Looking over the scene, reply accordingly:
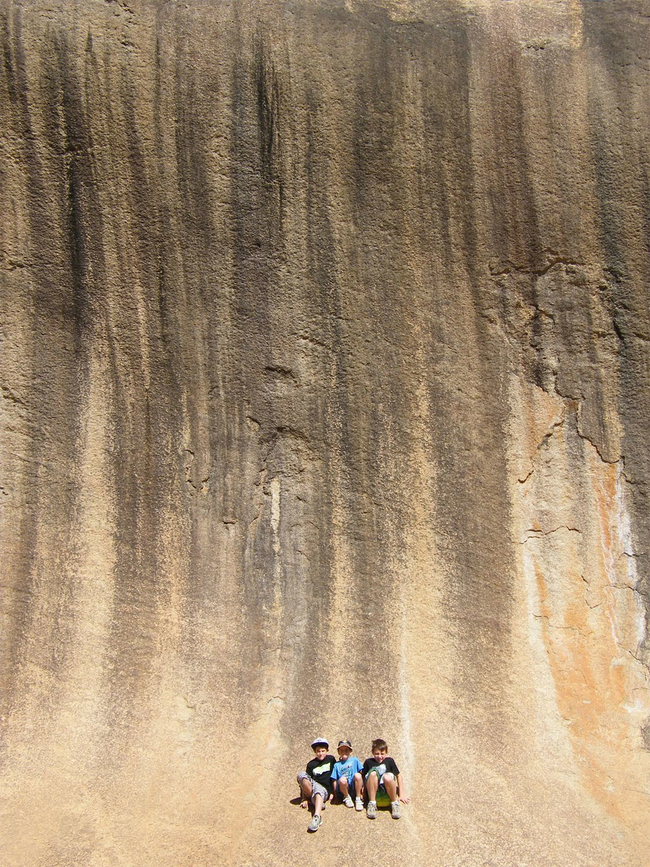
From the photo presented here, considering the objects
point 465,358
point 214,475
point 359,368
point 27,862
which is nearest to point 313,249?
point 359,368

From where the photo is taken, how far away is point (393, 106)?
4430mm

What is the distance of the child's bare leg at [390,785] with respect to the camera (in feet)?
12.8

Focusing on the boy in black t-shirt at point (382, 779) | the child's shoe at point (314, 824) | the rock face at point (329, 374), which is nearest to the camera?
the child's shoe at point (314, 824)

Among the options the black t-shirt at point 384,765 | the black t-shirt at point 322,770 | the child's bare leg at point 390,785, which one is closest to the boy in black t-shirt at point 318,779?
the black t-shirt at point 322,770

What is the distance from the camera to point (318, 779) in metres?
3.92

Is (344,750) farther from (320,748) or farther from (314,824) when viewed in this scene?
(314,824)

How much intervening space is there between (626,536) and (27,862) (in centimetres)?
317

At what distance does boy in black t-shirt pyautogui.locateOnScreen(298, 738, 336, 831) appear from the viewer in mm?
3867

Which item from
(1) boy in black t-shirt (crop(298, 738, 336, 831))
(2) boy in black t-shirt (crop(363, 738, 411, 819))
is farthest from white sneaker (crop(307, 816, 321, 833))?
(2) boy in black t-shirt (crop(363, 738, 411, 819))

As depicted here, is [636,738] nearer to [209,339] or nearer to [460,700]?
[460,700]

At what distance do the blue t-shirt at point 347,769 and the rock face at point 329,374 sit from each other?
6.9 inches

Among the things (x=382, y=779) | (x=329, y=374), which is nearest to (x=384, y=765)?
(x=382, y=779)

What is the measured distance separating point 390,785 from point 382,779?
2.0 inches

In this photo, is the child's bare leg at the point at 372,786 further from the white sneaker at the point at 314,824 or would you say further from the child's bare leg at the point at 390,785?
the white sneaker at the point at 314,824
